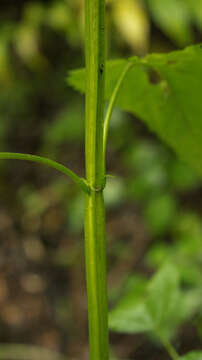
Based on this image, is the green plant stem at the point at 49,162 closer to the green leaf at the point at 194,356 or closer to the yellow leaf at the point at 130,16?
the green leaf at the point at 194,356

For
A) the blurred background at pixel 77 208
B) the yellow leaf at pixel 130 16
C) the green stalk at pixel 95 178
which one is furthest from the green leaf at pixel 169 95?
the yellow leaf at pixel 130 16

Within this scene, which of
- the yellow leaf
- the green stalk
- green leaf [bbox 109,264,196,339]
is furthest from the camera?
the yellow leaf

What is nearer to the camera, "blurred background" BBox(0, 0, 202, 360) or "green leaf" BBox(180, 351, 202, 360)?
"green leaf" BBox(180, 351, 202, 360)

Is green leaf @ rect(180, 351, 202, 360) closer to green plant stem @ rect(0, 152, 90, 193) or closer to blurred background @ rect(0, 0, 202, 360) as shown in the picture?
green plant stem @ rect(0, 152, 90, 193)

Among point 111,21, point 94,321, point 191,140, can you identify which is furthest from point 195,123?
point 111,21

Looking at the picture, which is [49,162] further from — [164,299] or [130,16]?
[130,16]

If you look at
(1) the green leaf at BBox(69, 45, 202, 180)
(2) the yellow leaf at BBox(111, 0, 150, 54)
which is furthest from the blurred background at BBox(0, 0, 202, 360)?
(1) the green leaf at BBox(69, 45, 202, 180)
